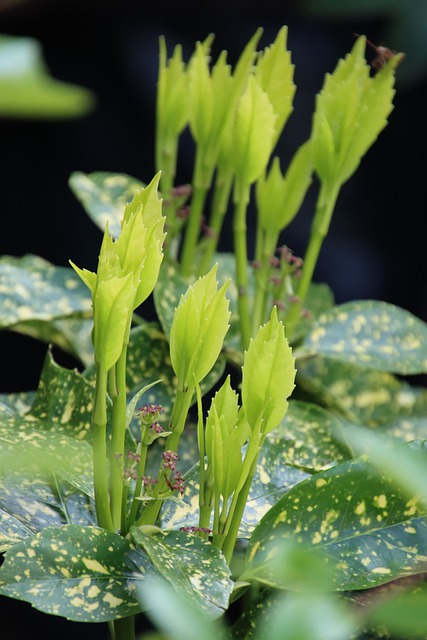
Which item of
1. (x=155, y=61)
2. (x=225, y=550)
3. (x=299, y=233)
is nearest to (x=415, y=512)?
(x=225, y=550)

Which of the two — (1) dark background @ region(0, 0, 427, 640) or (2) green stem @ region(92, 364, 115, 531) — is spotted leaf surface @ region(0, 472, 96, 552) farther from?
(1) dark background @ region(0, 0, 427, 640)

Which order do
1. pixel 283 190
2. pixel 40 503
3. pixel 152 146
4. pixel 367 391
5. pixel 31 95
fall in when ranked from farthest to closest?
pixel 152 146 → pixel 367 391 → pixel 283 190 → pixel 40 503 → pixel 31 95

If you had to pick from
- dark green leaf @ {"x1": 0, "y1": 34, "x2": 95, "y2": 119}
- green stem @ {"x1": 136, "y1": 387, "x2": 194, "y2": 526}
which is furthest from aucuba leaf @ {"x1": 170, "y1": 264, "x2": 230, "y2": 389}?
dark green leaf @ {"x1": 0, "y1": 34, "x2": 95, "y2": 119}

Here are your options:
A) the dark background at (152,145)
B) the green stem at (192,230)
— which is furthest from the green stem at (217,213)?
the dark background at (152,145)

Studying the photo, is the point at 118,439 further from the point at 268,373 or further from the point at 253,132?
the point at 253,132

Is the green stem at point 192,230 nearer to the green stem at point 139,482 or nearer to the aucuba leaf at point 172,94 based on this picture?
the aucuba leaf at point 172,94

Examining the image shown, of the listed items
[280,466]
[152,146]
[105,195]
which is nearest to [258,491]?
[280,466]
